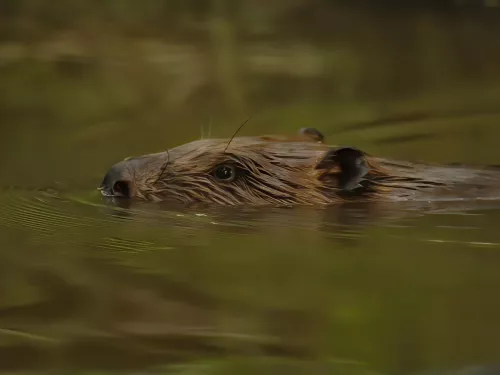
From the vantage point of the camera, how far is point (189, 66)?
10.4 meters

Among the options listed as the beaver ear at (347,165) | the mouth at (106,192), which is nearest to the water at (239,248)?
the mouth at (106,192)

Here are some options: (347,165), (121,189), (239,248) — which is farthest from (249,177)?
(239,248)

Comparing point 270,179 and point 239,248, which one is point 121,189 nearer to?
point 270,179

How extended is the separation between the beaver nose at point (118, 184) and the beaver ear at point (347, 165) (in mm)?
882

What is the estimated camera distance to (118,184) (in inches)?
187

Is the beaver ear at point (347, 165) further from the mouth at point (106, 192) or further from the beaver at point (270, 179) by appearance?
the mouth at point (106, 192)

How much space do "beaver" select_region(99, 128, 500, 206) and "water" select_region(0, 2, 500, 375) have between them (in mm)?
143

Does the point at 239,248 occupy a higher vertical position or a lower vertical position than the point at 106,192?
lower

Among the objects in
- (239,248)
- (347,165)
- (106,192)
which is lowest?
(239,248)

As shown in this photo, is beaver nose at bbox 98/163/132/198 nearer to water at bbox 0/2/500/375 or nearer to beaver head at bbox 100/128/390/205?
beaver head at bbox 100/128/390/205

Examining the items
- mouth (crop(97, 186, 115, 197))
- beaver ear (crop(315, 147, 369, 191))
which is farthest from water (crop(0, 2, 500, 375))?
beaver ear (crop(315, 147, 369, 191))

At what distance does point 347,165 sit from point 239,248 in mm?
1264

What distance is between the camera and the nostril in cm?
474

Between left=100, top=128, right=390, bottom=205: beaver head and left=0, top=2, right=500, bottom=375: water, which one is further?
left=100, top=128, right=390, bottom=205: beaver head
